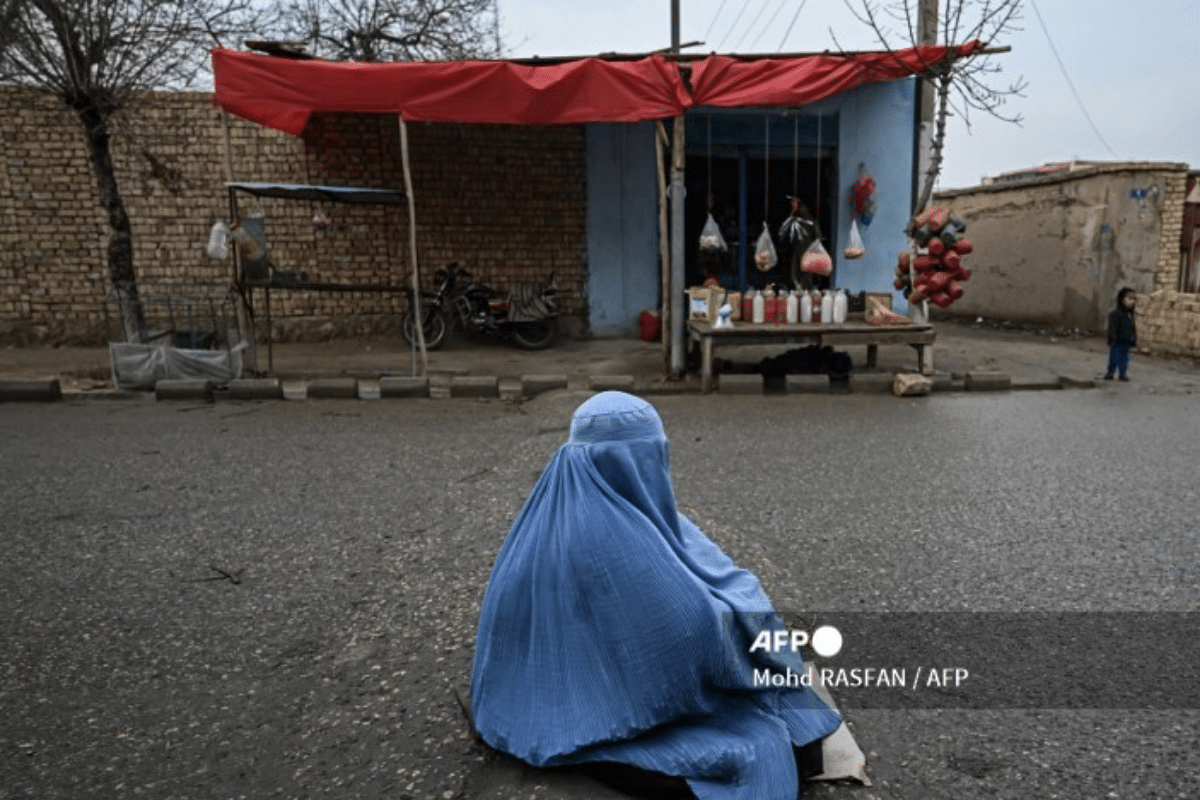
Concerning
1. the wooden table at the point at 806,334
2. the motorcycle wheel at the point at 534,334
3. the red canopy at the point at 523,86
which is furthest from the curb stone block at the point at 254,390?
the wooden table at the point at 806,334

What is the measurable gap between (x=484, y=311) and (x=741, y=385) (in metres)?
4.23

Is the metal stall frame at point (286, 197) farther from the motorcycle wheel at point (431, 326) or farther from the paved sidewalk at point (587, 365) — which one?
the motorcycle wheel at point (431, 326)

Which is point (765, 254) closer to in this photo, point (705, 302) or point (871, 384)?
point (705, 302)

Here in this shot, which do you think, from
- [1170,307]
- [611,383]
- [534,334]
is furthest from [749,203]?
[1170,307]

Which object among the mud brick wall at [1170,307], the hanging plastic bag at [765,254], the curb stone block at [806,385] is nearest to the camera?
the curb stone block at [806,385]

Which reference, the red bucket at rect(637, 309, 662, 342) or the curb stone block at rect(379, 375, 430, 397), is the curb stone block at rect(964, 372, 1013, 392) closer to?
the red bucket at rect(637, 309, 662, 342)

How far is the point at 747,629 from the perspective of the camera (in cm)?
225

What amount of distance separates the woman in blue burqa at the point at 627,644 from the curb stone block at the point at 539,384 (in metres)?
6.36

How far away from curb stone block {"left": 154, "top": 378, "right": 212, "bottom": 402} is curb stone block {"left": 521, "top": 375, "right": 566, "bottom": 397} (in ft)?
10.5

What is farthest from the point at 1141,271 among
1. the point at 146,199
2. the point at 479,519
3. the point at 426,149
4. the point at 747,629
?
the point at 146,199

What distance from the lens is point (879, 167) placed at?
1159 centimetres

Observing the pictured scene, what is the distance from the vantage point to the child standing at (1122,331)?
8906mm

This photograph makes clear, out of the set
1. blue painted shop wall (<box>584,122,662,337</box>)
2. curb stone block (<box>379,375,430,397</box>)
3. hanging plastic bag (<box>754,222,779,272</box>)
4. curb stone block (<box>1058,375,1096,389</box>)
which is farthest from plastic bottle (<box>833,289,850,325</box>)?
curb stone block (<box>379,375,430,397</box>)

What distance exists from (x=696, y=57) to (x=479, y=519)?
236 inches
